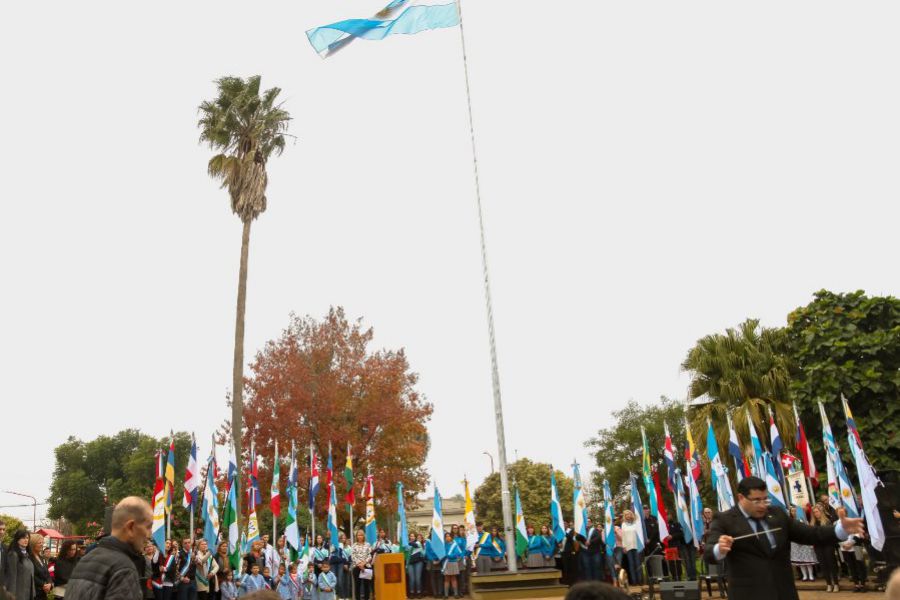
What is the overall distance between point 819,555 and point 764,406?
7984mm

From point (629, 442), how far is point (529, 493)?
31.1 ft

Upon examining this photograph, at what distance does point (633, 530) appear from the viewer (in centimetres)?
1961

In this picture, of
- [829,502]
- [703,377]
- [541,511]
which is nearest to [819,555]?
[829,502]

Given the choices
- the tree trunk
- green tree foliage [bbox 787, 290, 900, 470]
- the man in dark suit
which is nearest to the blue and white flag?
the tree trunk

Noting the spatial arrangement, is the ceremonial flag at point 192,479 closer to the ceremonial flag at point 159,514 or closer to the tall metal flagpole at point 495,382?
the ceremonial flag at point 159,514

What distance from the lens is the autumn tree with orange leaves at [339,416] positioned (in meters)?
33.0

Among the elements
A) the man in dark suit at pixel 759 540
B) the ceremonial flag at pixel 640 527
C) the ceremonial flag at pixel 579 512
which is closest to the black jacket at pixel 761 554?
the man in dark suit at pixel 759 540

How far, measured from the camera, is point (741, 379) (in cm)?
2467

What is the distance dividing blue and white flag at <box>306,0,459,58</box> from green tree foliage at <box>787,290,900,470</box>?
1269 centimetres

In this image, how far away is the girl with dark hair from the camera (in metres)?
10.5

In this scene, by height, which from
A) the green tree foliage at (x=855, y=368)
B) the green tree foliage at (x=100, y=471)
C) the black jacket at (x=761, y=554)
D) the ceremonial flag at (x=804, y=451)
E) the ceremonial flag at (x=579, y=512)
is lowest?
the black jacket at (x=761, y=554)

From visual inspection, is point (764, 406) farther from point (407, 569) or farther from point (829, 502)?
point (407, 569)

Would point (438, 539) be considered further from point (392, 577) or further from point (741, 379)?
point (741, 379)

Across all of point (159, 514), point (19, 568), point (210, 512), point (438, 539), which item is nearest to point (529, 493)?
point (438, 539)
